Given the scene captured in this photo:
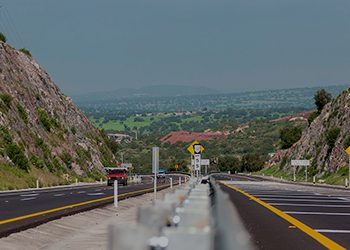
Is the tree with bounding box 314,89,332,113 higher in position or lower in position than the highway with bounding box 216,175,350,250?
higher

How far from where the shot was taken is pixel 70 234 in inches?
688

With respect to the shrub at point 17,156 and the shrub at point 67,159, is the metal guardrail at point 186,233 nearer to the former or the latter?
the shrub at point 17,156

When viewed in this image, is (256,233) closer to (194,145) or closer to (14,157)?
(194,145)

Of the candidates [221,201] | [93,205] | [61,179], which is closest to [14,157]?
[61,179]

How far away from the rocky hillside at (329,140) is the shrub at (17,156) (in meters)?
33.6

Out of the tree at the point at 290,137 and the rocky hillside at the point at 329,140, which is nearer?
the rocky hillside at the point at 329,140

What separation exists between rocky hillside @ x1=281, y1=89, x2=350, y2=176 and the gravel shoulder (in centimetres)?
6002

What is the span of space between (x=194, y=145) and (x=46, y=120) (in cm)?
3367

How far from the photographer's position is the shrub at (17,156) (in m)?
63.0

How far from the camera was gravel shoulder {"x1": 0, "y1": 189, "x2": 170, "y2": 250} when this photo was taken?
14664 mm

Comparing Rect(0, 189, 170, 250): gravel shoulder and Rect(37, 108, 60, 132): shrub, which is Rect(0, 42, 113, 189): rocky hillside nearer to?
Rect(37, 108, 60, 132): shrub

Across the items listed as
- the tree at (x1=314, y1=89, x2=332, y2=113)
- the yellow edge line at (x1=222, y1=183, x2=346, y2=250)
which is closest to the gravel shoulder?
the yellow edge line at (x1=222, y1=183, x2=346, y2=250)

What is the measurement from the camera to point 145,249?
4.83 meters

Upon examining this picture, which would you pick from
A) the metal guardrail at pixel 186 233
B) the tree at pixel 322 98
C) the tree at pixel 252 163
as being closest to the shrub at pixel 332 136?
the tree at pixel 322 98
